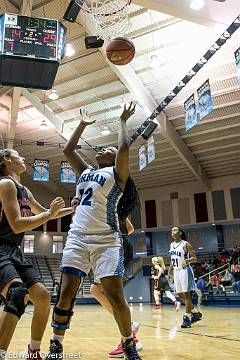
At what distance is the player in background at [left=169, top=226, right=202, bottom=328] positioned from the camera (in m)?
6.56

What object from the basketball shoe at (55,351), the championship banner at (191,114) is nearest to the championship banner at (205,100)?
the championship banner at (191,114)

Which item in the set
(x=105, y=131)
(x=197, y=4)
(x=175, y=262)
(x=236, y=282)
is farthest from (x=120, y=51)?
(x=105, y=131)

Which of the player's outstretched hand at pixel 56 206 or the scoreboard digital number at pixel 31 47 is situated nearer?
the player's outstretched hand at pixel 56 206

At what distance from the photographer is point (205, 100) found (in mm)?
10867

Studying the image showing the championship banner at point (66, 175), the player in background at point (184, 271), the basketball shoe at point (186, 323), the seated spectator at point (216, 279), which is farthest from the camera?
the seated spectator at point (216, 279)

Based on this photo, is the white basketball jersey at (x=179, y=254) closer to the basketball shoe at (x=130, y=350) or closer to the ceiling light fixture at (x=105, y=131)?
the basketball shoe at (x=130, y=350)

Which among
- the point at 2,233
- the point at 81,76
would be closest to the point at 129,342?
the point at 2,233

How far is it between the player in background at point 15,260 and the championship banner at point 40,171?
1307cm

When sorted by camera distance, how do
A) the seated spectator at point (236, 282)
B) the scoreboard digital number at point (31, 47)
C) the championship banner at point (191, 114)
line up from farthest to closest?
1. the seated spectator at point (236, 282)
2. the championship banner at point (191, 114)
3. the scoreboard digital number at point (31, 47)

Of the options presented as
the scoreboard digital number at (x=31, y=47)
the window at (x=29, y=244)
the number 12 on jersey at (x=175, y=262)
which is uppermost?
the scoreboard digital number at (x=31, y=47)

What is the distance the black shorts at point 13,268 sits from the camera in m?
2.59

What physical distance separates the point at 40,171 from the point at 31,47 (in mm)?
9170

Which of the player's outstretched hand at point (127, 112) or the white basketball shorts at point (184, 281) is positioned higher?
the player's outstretched hand at point (127, 112)

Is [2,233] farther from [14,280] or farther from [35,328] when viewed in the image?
[35,328]
